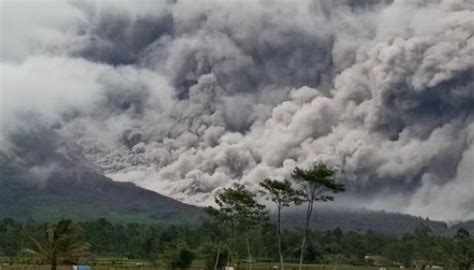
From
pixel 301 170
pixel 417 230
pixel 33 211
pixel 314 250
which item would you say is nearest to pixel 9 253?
pixel 314 250

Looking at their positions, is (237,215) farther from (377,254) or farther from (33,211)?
(33,211)

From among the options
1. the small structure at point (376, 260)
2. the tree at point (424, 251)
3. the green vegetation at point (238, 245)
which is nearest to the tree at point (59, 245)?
the green vegetation at point (238, 245)

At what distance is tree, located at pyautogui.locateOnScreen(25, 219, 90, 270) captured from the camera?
35.5m

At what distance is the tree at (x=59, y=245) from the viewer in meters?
35.5

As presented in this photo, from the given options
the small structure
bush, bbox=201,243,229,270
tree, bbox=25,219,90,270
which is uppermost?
the small structure

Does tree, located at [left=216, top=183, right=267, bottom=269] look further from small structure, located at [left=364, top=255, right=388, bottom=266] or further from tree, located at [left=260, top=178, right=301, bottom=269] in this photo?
small structure, located at [left=364, top=255, right=388, bottom=266]

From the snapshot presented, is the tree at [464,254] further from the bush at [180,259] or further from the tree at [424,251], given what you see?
the bush at [180,259]

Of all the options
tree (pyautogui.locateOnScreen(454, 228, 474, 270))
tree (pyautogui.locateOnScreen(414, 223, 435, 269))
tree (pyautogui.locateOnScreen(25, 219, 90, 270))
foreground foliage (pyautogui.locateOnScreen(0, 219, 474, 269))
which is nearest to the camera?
tree (pyautogui.locateOnScreen(25, 219, 90, 270))

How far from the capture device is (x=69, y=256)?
119 feet

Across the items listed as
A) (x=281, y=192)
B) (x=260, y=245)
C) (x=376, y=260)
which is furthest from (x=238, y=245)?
(x=281, y=192)

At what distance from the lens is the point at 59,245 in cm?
3553

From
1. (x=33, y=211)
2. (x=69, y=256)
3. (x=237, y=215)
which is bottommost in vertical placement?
A: (x=69, y=256)

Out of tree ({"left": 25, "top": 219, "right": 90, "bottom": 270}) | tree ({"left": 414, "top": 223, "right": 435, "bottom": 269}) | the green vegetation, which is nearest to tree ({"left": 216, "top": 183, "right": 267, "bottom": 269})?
the green vegetation

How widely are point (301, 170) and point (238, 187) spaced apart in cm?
1293
